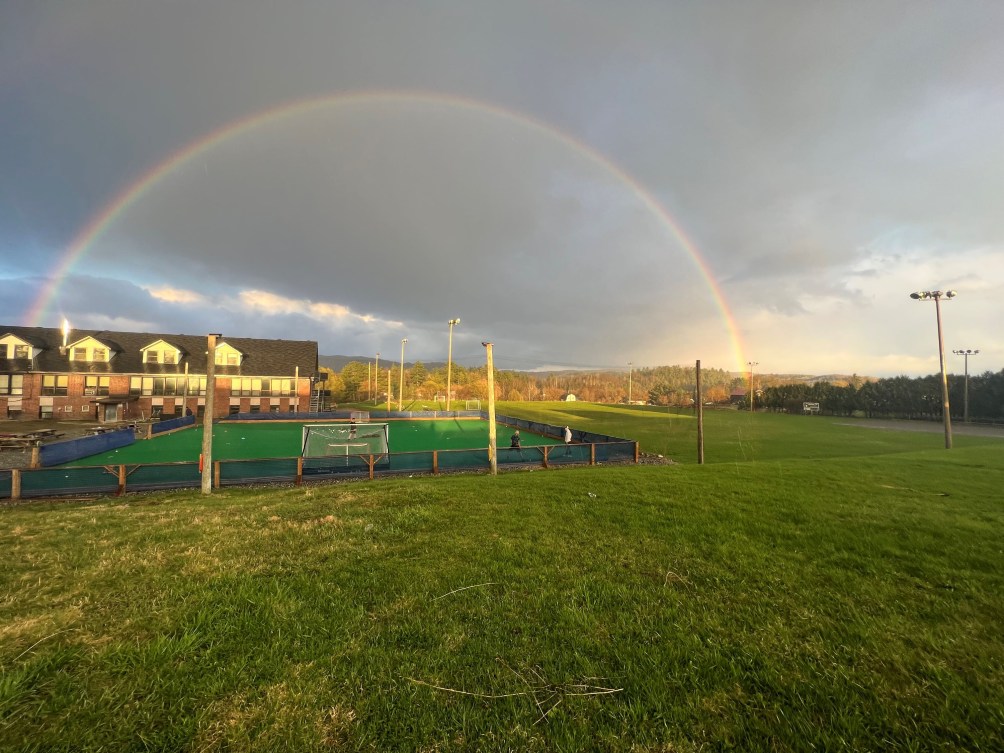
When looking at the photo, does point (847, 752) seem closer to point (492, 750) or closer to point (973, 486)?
point (492, 750)

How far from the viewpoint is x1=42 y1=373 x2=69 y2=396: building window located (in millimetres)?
42625

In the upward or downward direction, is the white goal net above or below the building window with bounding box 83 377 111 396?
below

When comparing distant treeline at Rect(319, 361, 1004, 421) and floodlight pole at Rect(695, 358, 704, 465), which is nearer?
floodlight pole at Rect(695, 358, 704, 465)

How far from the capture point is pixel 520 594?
15.3 ft

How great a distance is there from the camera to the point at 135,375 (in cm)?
4612

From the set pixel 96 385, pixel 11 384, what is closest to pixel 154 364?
pixel 96 385

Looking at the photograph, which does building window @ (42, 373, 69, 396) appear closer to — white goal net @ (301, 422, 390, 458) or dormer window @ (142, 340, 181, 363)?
dormer window @ (142, 340, 181, 363)

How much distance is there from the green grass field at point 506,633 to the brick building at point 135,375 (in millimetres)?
45373

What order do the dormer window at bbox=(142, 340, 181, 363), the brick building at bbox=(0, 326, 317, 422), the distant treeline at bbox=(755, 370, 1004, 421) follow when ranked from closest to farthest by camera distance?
the brick building at bbox=(0, 326, 317, 422) < the dormer window at bbox=(142, 340, 181, 363) < the distant treeline at bbox=(755, 370, 1004, 421)

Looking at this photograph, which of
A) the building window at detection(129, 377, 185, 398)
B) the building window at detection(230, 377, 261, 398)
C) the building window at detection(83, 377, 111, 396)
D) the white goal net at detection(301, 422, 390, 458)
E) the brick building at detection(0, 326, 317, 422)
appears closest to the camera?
the white goal net at detection(301, 422, 390, 458)

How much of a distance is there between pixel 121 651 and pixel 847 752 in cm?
554

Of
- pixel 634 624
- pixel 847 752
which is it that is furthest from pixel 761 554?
pixel 847 752

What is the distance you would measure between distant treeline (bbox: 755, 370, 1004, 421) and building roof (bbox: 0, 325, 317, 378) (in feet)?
303

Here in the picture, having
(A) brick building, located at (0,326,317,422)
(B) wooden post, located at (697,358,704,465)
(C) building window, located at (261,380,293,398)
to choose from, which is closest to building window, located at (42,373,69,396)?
(A) brick building, located at (0,326,317,422)
